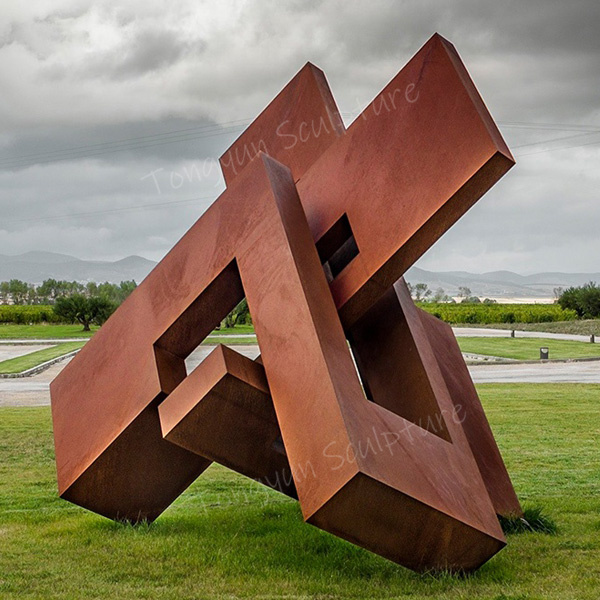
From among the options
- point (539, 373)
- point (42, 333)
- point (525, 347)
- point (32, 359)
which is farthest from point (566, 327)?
point (32, 359)

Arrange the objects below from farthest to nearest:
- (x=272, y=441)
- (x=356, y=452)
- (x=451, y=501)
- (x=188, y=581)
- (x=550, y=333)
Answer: (x=550, y=333)
(x=272, y=441)
(x=188, y=581)
(x=451, y=501)
(x=356, y=452)

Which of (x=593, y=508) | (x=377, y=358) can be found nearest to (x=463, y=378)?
(x=377, y=358)

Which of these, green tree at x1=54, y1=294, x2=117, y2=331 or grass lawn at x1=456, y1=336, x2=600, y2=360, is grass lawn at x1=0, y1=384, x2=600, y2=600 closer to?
grass lawn at x1=456, y1=336, x2=600, y2=360

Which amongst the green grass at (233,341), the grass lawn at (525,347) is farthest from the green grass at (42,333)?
the grass lawn at (525,347)

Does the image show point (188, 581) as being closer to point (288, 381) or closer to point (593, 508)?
point (288, 381)

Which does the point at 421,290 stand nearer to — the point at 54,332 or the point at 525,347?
the point at 54,332

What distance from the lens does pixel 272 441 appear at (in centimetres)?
576

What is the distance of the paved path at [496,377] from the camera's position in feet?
62.3

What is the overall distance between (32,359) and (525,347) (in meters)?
19.6

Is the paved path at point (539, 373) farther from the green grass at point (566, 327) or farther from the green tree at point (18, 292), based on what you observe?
the green tree at point (18, 292)

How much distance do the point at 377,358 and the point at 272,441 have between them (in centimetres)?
119

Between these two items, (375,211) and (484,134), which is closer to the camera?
(484,134)

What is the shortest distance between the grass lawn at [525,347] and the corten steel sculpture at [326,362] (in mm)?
23975

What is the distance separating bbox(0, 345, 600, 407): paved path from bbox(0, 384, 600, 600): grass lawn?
9766 millimetres
